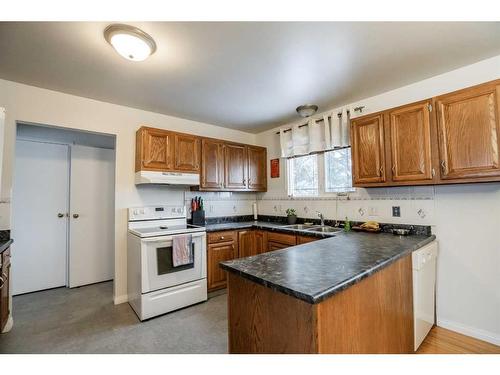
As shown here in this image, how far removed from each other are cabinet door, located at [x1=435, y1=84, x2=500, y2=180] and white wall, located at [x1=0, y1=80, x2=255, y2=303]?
9.35ft

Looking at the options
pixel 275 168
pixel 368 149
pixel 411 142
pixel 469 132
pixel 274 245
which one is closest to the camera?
pixel 469 132

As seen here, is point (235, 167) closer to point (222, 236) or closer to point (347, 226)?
point (222, 236)

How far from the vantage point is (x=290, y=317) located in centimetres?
96

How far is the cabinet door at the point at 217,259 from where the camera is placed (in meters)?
2.95

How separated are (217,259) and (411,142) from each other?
2.41 m

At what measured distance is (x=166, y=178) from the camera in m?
2.79

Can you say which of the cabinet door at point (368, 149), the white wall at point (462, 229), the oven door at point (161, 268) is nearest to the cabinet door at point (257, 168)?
the oven door at point (161, 268)

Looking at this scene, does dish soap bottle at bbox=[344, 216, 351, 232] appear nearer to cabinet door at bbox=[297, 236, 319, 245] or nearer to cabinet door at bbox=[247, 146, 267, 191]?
cabinet door at bbox=[297, 236, 319, 245]

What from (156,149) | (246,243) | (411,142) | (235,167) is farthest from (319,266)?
(235,167)

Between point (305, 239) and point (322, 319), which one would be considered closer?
point (322, 319)

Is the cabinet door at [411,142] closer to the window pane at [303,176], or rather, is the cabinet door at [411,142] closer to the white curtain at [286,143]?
the window pane at [303,176]

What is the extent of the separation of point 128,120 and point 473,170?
134 inches
